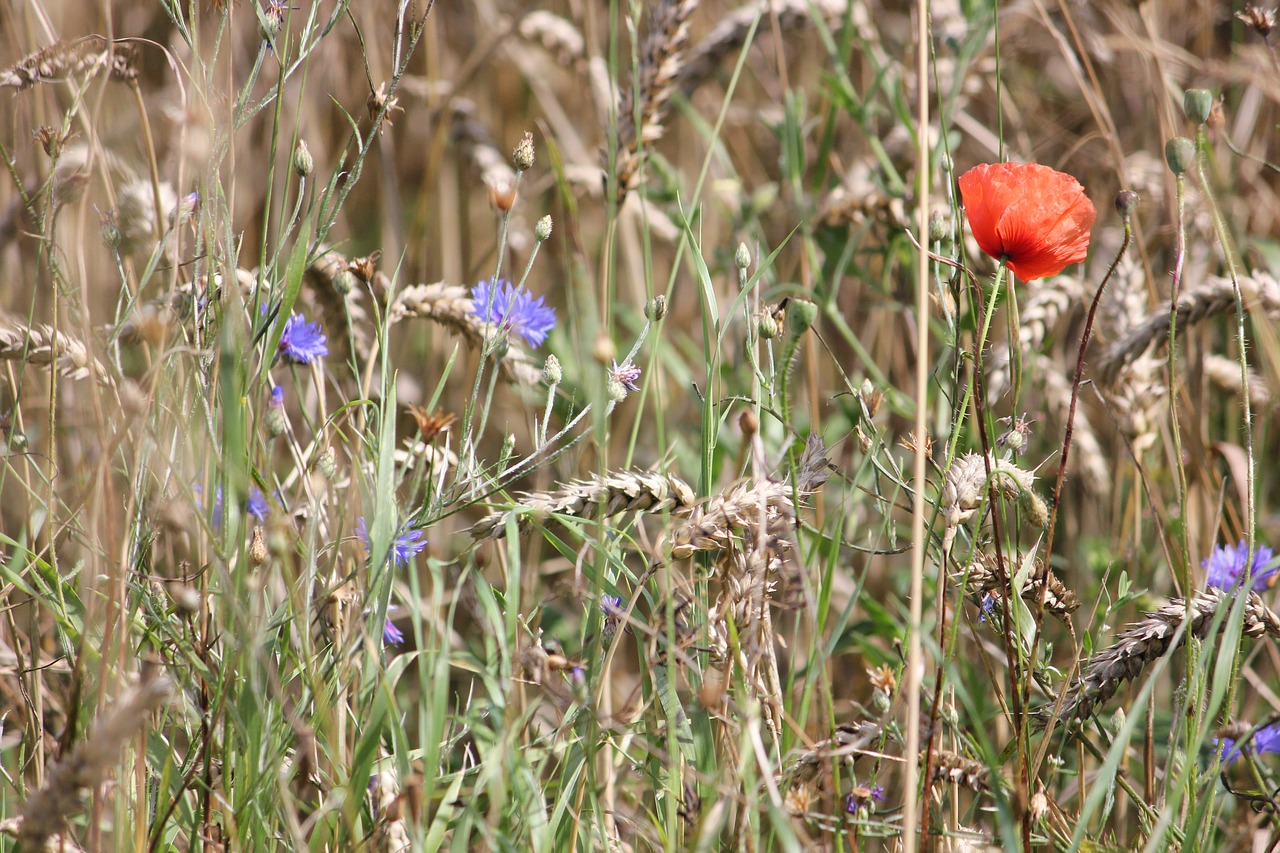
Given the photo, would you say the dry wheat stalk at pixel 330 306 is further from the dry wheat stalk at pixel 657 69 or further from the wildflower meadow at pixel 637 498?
the dry wheat stalk at pixel 657 69

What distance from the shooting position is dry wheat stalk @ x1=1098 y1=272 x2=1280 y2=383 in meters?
1.25

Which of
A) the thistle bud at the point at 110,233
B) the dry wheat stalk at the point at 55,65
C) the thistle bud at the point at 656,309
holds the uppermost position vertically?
the dry wheat stalk at the point at 55,65

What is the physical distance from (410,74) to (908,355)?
1399 millimetres

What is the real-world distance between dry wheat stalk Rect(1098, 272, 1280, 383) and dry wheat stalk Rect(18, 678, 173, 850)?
3.61 feet

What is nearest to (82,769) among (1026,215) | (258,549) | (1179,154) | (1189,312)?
(258,549)

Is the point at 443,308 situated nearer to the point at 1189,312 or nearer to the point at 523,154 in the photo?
the point at 523,154

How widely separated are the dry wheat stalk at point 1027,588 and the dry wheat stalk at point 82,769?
638mm

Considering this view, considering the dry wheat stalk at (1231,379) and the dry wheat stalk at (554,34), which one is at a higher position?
the dry wheat stalk at (554,34)

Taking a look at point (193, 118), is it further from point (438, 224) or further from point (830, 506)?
point (438, 224)

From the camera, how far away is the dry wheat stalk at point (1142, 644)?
87 centimetres

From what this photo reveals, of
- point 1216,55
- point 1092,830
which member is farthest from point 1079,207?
point 1216,55

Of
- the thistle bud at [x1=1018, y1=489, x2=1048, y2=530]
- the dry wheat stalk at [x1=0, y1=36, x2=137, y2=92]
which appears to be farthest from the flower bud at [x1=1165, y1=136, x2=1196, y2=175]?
the dry wheat stalk at [x1=0, y1=36, x2=137, y2=92]

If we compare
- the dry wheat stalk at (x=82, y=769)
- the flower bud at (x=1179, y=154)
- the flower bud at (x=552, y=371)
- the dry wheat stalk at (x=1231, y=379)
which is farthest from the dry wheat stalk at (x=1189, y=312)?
the dry wheat stalk at (x=82, y=769)

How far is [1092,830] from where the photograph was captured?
1.11m
